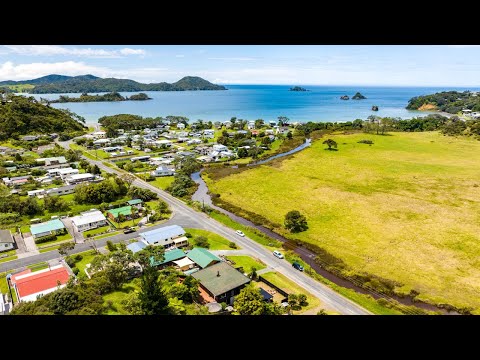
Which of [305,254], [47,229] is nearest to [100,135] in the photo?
[47,229]

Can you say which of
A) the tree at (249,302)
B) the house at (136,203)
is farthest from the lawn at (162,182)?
the tree at (249,302)

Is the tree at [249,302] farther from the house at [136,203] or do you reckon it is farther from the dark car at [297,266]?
the house at [136,203]

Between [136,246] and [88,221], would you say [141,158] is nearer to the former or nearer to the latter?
[88,221]

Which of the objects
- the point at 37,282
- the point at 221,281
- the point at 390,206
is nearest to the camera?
the point at 37,282

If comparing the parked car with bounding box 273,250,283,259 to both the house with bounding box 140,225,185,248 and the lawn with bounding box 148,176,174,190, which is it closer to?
the house with bounding box 140,225,185,248

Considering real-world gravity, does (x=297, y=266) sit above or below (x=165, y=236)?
below

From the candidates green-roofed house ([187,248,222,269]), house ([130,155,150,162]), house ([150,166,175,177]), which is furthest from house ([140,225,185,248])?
house ([130,155,150,162])
